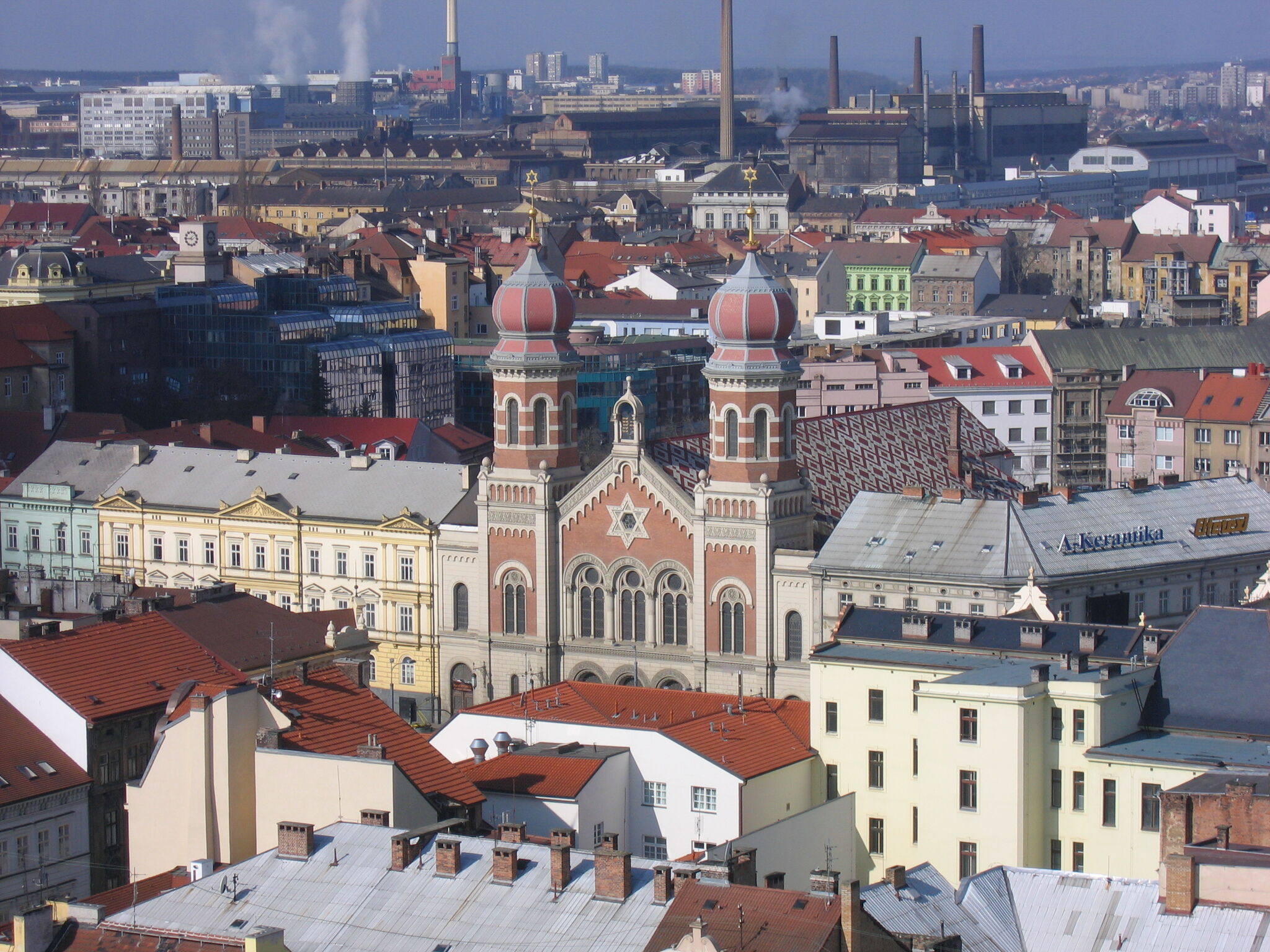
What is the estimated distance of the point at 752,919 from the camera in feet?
173

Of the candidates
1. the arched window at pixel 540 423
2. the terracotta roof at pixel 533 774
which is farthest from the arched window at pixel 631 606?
the terracotta roof at pixel 533 774

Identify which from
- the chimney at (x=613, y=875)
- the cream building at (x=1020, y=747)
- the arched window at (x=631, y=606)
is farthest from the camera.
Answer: the arched window at (x=631, y=606)

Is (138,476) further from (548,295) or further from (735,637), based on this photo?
(735,637)

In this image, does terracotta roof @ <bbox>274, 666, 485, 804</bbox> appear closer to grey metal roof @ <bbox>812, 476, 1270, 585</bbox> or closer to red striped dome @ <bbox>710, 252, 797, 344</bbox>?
grey metal roof @ <bbox>812, 476, 1270, 585</bbox>

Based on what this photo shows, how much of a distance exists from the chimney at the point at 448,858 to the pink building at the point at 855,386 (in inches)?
3580

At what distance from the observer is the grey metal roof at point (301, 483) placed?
105000 mm

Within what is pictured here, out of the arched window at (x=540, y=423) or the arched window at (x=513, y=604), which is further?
the arched window at (x=513, y=604)

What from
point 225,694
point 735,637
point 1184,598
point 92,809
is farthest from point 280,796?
point 1184,598

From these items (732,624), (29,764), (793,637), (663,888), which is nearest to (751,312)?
(732,624)

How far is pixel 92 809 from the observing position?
232 feet

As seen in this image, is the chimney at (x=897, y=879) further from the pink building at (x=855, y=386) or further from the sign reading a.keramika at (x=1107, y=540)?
the pink building at (x=855, y=386)

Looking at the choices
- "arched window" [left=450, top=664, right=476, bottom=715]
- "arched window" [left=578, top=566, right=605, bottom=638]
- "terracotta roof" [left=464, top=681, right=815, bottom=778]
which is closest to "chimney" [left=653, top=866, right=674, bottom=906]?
"terracotta roof" [left=464, top=681, right=815, bottom=778]

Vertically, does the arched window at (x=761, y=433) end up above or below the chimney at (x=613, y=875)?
above

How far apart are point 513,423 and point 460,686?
9.68 m
